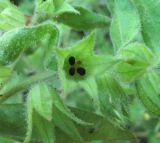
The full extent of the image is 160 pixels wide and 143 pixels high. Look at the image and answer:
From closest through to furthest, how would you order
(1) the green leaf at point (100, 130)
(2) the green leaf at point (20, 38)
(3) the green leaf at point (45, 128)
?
(2) the green leaf at point (20, 38) < (3) the green leaf at point (45, 128) < (1) the green leaf at point (100, 130)

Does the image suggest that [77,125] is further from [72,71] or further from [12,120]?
[72,71]

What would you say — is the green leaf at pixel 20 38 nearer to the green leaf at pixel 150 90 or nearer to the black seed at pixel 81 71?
the black seed at pixel 81 71

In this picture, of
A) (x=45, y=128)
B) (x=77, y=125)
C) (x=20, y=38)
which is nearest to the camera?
(x=20, y=38)

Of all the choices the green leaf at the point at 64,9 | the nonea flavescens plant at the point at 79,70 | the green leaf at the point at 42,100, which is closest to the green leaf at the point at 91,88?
the nonea flavescens plant at the point at 79,70

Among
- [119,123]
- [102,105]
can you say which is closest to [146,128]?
[119,123]

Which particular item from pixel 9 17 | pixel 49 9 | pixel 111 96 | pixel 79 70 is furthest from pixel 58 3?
pixel 111 96

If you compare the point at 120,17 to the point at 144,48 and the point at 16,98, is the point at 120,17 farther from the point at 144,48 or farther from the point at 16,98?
the point at 16,98
